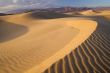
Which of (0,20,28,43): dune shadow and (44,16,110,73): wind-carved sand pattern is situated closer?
(44,16,110,73): wind-carved sand pattern

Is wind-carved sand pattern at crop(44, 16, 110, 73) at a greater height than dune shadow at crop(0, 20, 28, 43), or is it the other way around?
wind-carved sand pattern at crop(44, 16, 110, 73)

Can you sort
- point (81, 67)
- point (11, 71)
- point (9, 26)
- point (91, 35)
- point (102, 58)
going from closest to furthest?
1. point (81, 67)
2. point (102, 58)
3. point (11, 71)
4. point (91, 35)
5. point (9, 26)

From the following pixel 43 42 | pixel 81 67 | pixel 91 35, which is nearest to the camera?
pixel 81 67

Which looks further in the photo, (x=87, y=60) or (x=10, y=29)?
(x=10, y=29)

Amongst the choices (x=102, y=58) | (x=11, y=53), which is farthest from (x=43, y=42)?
(x=102, y=58)

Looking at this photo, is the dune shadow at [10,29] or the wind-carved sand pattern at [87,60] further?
the dune shadow at [10,29]

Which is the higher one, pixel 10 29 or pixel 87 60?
pixel 87 60

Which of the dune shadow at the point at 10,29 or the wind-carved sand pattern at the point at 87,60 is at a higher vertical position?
the wind-carved sand pattern at the point at 87,60

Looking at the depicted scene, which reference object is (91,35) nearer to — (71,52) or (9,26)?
(71,52)
